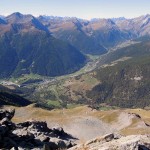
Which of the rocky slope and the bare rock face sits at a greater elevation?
the bare rock face

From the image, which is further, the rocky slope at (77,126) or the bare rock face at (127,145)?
the rocky slope at (77,126)

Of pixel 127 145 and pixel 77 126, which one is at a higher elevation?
pixel 127 145

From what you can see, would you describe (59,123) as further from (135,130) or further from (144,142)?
(144,142)

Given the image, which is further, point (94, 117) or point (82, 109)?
point (82, 109)

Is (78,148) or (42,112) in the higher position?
(78,148)

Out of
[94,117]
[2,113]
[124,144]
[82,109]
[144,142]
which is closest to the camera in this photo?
[124,144]

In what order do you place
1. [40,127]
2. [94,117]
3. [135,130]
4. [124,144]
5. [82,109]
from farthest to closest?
[82,109]
[94,117]
[135,130]
[40,127]
[124,144]

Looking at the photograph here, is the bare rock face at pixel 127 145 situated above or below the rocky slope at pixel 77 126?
above

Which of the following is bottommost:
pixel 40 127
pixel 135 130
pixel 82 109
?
pixel 82 109

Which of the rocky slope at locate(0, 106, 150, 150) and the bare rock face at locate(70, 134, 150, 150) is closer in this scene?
the bare rock face at locate(70, 134, 150, 150)

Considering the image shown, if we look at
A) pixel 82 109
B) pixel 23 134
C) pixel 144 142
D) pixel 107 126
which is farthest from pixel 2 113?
pixel 82 109

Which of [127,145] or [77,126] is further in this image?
[77,126]
